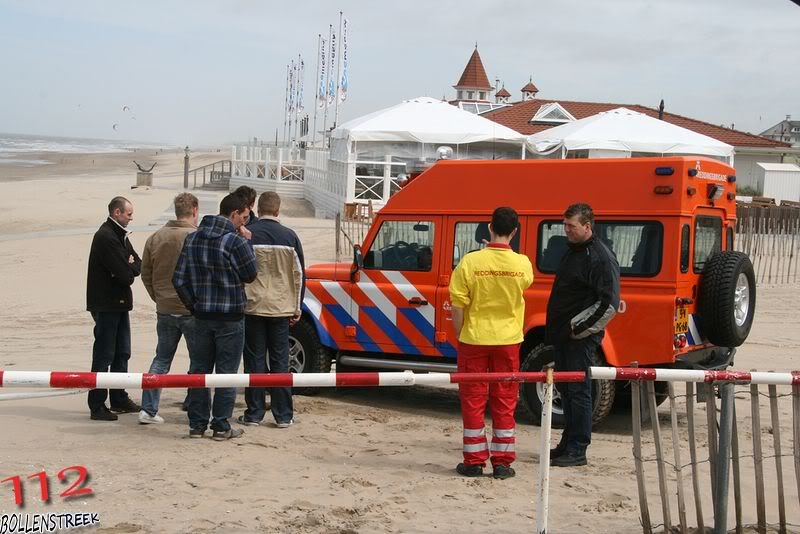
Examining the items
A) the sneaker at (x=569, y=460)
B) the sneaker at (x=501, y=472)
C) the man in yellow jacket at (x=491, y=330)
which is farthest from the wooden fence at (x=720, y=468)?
the man in yellow jacket at (x=491, y=330)

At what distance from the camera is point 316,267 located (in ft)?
31.9

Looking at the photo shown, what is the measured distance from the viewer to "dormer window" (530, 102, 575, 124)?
44.1 m

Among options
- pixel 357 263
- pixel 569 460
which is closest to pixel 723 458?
pixel 569 460

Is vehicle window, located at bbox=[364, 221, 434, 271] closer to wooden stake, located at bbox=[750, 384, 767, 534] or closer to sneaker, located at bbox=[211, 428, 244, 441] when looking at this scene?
sneaker, located at bbox=[211, 428, 244, 441]

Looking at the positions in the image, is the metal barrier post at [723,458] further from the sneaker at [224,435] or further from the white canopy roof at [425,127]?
the white canopy roof at [425,127]

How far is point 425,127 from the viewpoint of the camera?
28359 millimetres

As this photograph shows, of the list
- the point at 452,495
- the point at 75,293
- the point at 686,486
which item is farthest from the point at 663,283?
the point at 75,293

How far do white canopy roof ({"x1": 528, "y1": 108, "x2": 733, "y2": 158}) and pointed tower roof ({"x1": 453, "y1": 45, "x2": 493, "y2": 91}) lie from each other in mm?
58464

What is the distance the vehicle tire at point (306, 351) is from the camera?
939 cm

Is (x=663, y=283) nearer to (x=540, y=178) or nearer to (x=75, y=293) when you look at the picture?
(x=540, y=178)

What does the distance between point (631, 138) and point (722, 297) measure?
66.8ft

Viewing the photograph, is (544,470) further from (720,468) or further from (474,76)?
(474,76)

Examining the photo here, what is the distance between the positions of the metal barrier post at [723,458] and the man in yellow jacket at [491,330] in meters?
1.76

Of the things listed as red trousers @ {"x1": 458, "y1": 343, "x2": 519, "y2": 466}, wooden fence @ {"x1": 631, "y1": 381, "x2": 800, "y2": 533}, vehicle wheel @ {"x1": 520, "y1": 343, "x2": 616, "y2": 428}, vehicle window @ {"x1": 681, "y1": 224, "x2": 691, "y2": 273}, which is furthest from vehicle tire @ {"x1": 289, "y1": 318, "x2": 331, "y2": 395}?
wooden fence @ {"x1": 631, "y1": 381, "x2": 800, "y2": 533}
